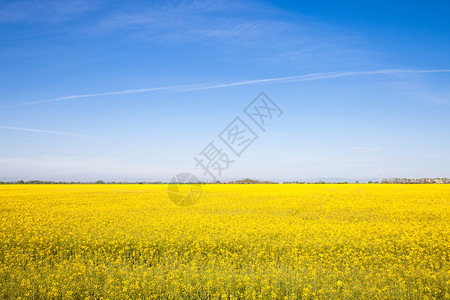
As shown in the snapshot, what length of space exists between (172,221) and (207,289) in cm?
652

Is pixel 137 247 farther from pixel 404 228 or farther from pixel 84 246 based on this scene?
pixel 404 228

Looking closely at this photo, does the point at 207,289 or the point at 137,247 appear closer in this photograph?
the point at 207,289

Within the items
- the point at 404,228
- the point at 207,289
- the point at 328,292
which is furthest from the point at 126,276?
the point at 404,228

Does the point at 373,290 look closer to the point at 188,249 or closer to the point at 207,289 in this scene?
the point at 207,289

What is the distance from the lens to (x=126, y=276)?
19.9 ft

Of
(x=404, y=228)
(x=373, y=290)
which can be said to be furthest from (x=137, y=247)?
(x=404, y=228)

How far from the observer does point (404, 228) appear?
10.9 metres

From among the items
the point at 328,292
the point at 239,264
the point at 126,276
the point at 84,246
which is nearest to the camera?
the point at 328,292

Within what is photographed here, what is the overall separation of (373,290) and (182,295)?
12.5ft

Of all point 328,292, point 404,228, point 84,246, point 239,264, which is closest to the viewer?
point 328,292

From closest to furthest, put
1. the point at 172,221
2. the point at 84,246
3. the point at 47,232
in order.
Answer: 1. the point at 84,246
2. the point at 47,232
3. the point at 172,221

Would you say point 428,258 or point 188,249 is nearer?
point 428,258

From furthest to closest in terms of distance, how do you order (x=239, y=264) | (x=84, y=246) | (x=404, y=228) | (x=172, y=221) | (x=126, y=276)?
(x=172, y=221)
(x=404, y=228)
(x=84, y=246)
(x=239, y=264)
(x=126, y=276)

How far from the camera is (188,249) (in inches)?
340
